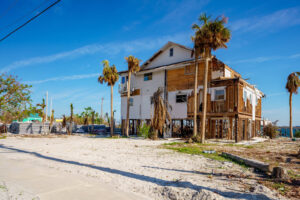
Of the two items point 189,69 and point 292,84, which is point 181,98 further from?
point 292,84

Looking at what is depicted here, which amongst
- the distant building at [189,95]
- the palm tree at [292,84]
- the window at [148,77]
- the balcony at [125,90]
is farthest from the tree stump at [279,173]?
the palm tree at [292,84]

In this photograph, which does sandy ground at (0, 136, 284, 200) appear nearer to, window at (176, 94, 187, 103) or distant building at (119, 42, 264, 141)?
distant building at (119, 42, 264, 141)

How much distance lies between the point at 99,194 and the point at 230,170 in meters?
4.70

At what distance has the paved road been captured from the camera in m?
5.11

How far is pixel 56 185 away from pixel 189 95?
20.8 meters

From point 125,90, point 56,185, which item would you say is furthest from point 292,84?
point 56,185

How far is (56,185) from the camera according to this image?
592cm

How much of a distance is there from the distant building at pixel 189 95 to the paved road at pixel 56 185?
50.9 ft

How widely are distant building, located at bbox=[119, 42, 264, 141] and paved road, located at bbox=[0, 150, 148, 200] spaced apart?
50.9 ft

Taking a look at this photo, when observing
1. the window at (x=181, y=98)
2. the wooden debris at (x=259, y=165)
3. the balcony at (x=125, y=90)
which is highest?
the balcony at (x=125, y=90)

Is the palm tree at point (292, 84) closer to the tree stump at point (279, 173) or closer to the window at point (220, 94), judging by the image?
the window at point (220, 94)

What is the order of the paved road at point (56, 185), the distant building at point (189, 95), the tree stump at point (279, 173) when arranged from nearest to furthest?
the paved road at point (56, 185) → the tree stump at point (279, 173) → the distant building at point (189, 95)

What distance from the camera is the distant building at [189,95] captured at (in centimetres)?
2214

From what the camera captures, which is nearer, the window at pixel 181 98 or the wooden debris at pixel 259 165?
the wooden debris at pixel 259 165
